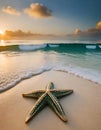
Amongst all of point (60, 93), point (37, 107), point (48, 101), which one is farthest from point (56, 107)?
point (60, 93)

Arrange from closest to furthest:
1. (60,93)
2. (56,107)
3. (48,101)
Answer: (56,107) → (48,101) → (60,93)

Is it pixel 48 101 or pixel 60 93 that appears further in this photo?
pixel 60 93

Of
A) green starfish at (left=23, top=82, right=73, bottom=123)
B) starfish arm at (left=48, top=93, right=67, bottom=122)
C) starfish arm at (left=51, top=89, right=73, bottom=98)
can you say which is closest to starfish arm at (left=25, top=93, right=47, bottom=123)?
green starfish at (left=23, top=82, right=73, bottom=123)

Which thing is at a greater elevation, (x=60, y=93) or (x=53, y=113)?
(x=60, y=93)

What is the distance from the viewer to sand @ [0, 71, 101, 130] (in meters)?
2.58

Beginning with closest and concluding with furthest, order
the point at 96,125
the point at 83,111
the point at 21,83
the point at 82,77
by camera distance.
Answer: the point at 96,125 → the point at 83,111 → the point at 21,83 → the point at 82,77

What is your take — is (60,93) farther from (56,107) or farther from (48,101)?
(56,107)

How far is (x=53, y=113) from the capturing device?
2867 mm

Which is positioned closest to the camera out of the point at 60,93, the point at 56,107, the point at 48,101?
the point at 56,107

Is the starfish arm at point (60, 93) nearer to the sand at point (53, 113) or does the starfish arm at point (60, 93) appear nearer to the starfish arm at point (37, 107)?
the sand at point (53, 113)

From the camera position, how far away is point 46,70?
587cm

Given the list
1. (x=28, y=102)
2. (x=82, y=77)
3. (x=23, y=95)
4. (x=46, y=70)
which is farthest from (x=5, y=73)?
(x=82, y=77)

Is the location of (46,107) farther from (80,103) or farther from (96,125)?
(96,125)

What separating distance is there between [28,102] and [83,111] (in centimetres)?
119
